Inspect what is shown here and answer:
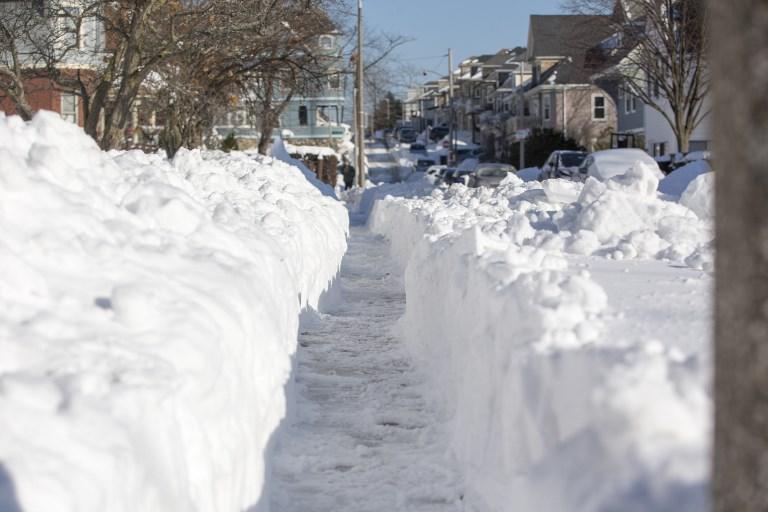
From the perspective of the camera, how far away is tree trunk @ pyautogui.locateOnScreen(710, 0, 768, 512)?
1.94 m

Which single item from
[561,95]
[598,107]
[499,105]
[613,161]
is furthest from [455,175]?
[499,105]

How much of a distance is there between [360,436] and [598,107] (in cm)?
5523

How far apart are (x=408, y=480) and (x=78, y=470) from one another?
10.6ft

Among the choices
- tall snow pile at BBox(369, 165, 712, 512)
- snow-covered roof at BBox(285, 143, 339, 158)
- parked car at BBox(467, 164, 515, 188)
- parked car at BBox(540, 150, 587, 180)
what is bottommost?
tall snow pile at BBox(369, 165, 712, 512)

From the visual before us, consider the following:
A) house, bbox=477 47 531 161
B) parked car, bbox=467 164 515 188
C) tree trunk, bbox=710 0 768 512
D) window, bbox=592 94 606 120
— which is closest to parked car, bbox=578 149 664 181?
parked car, bbox=467 164 515 188

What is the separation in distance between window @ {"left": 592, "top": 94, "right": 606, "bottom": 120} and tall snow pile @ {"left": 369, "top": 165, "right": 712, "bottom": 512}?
50.7m

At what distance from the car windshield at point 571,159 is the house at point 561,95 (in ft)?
56.8

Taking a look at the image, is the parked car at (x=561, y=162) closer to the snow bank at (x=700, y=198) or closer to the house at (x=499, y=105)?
the snow bank at (x=700, y=198)

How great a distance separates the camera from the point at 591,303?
17.5 feet

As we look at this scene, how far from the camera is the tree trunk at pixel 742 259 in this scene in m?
1.94

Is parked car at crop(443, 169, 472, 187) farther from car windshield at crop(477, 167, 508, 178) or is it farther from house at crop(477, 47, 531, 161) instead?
house at crop(477, 47, 531, 161)

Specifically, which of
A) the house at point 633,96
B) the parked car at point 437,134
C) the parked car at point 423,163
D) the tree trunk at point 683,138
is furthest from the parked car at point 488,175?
the parked car at point 437,134

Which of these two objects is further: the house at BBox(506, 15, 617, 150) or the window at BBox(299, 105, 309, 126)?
the window at BBox(299, 105, 309, 126)

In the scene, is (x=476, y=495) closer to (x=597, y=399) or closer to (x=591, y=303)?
(x=591, y=303)
